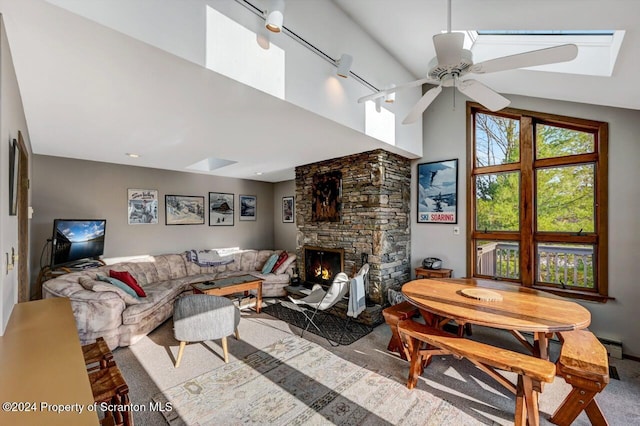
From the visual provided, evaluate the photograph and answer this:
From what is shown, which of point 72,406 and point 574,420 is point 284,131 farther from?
point 574,420

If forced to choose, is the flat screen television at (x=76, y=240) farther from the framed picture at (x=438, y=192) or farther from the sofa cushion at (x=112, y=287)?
the framed picture at (x=438, y=192)

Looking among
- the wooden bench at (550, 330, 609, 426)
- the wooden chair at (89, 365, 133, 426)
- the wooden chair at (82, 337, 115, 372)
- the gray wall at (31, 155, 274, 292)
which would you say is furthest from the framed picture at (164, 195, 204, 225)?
the wooden bench at (550, 330, 609, 426)

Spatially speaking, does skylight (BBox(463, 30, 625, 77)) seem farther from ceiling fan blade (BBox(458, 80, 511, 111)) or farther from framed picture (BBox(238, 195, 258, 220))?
framed picture (BBox(238, 195, 258, 220))

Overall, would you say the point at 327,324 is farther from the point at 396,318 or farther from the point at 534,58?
the point at 534,58

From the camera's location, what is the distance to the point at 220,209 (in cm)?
630

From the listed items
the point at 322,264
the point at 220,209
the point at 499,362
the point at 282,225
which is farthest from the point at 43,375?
the point at 282,225

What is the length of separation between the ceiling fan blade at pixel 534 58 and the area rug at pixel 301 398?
2508 mm

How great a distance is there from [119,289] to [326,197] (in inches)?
125

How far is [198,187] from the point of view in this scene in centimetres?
595

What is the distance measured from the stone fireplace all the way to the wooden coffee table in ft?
4.20

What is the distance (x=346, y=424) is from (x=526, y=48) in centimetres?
367

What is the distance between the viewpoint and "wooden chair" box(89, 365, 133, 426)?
1.51 metres

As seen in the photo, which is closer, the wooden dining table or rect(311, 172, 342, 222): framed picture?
the wooden dining table

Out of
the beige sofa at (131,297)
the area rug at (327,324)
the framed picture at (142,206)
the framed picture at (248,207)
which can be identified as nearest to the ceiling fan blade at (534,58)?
the area rug at (327,324)
